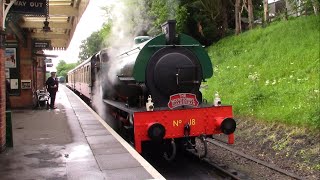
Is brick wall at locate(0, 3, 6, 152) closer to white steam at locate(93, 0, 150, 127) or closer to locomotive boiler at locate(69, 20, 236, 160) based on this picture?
locomotive boiler at locate(69, 20, 236, 160)

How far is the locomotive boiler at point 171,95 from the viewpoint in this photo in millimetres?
7012

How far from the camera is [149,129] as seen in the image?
22.5 ft

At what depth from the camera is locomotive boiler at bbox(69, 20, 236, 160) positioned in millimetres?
7012

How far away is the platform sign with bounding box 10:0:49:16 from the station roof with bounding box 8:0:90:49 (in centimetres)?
50

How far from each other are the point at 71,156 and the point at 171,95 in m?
2.26

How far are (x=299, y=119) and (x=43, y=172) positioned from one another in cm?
627

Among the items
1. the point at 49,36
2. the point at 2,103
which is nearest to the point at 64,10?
the point at 2,103

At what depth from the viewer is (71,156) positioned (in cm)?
615

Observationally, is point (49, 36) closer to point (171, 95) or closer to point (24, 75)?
point (24, 75)

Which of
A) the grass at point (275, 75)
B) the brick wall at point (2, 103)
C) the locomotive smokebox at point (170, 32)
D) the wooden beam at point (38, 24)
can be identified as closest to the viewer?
the brick wall at point (2, 103)

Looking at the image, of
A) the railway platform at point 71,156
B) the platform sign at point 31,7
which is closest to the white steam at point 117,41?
the railway platform at point 71,156

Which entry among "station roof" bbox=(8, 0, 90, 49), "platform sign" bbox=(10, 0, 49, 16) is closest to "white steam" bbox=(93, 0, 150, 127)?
"station roof" bbox=(8, 0, 90, 49)

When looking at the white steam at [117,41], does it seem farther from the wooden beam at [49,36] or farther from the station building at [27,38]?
the wooden beam at [49,36]

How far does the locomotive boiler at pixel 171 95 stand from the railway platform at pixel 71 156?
63 cm
